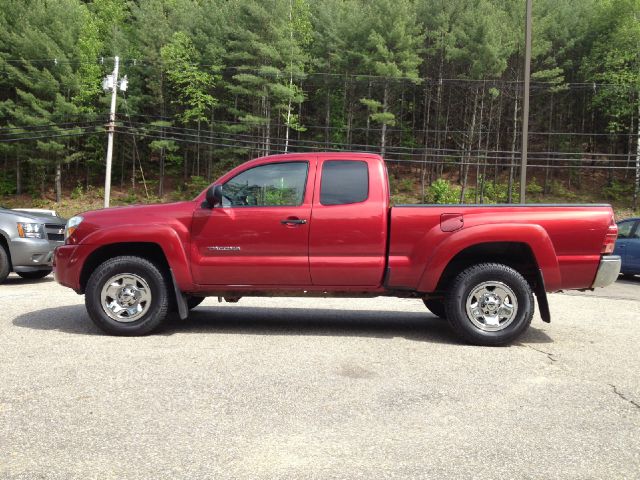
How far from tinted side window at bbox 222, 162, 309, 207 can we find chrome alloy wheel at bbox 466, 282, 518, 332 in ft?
6.98

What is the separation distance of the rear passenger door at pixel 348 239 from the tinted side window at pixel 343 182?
0.01 m

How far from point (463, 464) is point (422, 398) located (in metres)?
1.14

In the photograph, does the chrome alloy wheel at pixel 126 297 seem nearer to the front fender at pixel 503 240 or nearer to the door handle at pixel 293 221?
the door handle at pixel 293 221

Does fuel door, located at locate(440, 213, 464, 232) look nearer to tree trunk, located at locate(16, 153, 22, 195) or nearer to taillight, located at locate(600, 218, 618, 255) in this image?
taillight, located at locate(600, 218, 618, 255)

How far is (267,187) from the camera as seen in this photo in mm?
6488

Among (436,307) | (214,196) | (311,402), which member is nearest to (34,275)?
(214,196)

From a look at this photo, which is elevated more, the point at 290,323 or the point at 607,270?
the point at 607,270

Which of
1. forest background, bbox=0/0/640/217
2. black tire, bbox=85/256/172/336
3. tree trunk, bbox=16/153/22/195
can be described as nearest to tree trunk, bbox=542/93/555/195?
forest background, bbox=0/0/640/217

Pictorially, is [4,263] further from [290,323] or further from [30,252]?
[290,323]

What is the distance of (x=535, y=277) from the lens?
6.52 m

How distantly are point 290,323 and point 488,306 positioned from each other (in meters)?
Result: 2.42

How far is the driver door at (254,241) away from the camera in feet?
20.7

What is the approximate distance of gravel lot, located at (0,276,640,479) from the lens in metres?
3.26

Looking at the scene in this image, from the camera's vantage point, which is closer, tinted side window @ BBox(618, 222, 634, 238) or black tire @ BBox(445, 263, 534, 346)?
black tire @ BBox(445, 263, 534, 346)
